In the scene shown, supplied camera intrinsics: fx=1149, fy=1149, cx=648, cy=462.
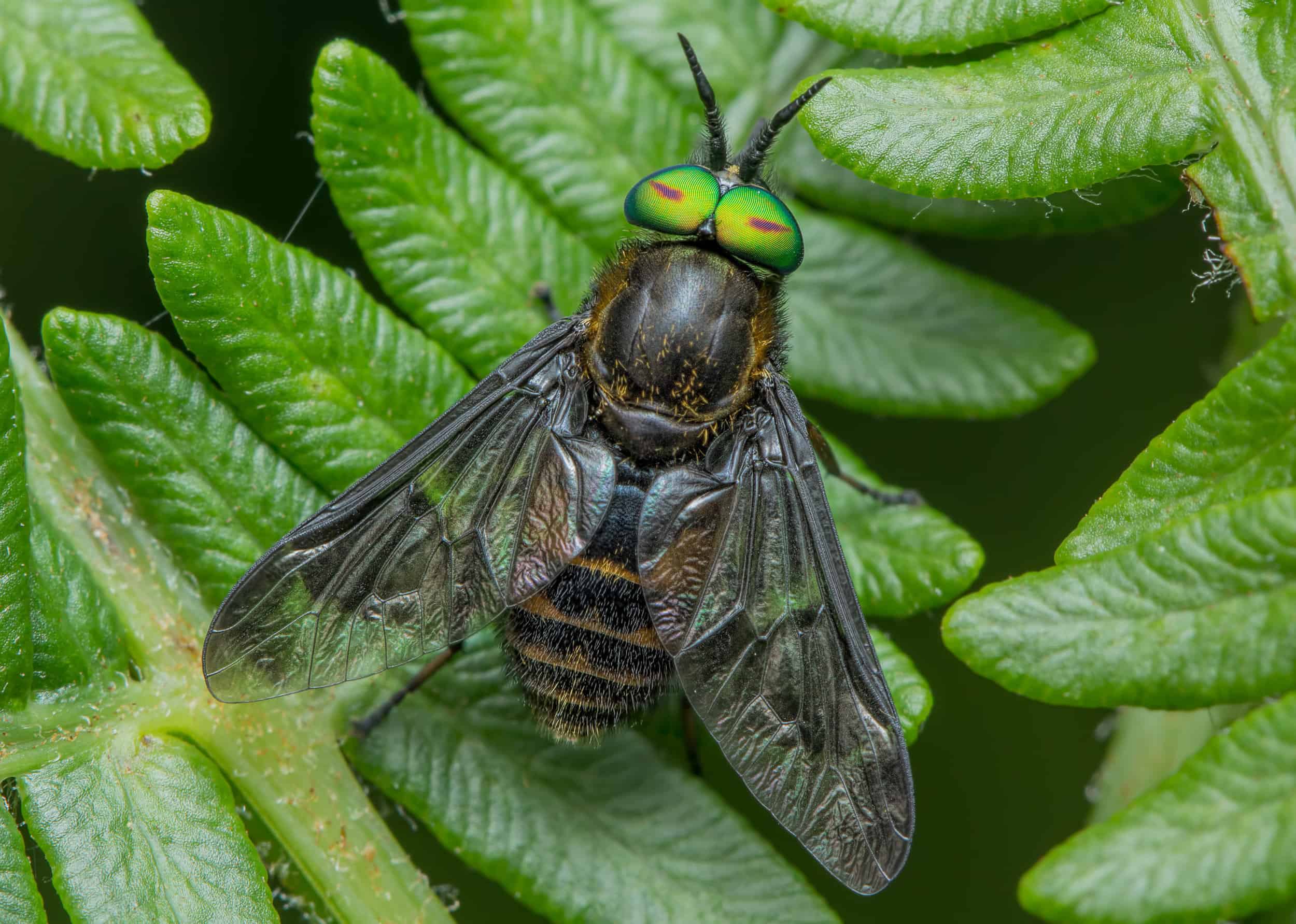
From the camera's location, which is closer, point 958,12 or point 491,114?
point 958,12

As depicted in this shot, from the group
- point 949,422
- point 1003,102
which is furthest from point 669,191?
point 949,422

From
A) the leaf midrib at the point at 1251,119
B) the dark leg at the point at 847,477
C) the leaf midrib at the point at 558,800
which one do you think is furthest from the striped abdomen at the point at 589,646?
the leaf midrib at the point at 1251,119

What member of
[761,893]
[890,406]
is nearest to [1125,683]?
[761,893]

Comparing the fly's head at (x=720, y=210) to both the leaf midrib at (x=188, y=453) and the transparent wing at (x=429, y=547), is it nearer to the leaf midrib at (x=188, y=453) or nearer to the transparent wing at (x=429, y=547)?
the transparent wing at (x=429, y=547)

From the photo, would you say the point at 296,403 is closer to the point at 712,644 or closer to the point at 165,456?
the point at 165,456

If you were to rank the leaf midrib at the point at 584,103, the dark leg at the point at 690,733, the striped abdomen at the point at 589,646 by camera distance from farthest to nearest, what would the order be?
the dark leg at the point at 690,733 → the leaf midrib at the point at 584,103 → the striped abdomen at the point at 589,646

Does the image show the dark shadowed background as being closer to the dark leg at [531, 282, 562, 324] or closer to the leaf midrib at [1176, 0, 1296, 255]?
the dark leg at [531, 282, 562, 324]
